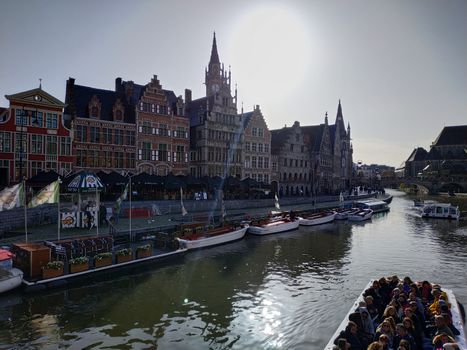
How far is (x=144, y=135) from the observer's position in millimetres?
47250

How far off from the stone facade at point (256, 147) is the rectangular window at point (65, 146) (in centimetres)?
2749

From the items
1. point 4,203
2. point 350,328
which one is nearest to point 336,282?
point 350,328

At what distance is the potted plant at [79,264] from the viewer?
18587 millimetres

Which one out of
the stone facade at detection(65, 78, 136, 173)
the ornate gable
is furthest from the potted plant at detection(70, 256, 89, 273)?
the stone facade at detection(65, 78, 136, 173)

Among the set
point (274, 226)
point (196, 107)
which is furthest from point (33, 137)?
point (196, 107)

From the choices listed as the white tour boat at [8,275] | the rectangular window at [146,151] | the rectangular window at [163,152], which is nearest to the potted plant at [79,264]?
the white tour boat at [8,275]

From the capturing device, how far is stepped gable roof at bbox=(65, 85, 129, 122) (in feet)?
140

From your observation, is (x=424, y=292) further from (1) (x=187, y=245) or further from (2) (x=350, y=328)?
(1) (x=187, y=245)

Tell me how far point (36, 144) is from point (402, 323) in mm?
38051

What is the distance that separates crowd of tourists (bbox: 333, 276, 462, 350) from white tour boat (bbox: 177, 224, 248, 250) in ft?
49.0

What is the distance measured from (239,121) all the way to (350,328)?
49983 mm

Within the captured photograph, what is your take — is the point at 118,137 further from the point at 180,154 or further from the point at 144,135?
the point at 180,154

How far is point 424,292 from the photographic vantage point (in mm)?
14547

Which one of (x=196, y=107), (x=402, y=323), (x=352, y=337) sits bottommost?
(x=352, y=337)
